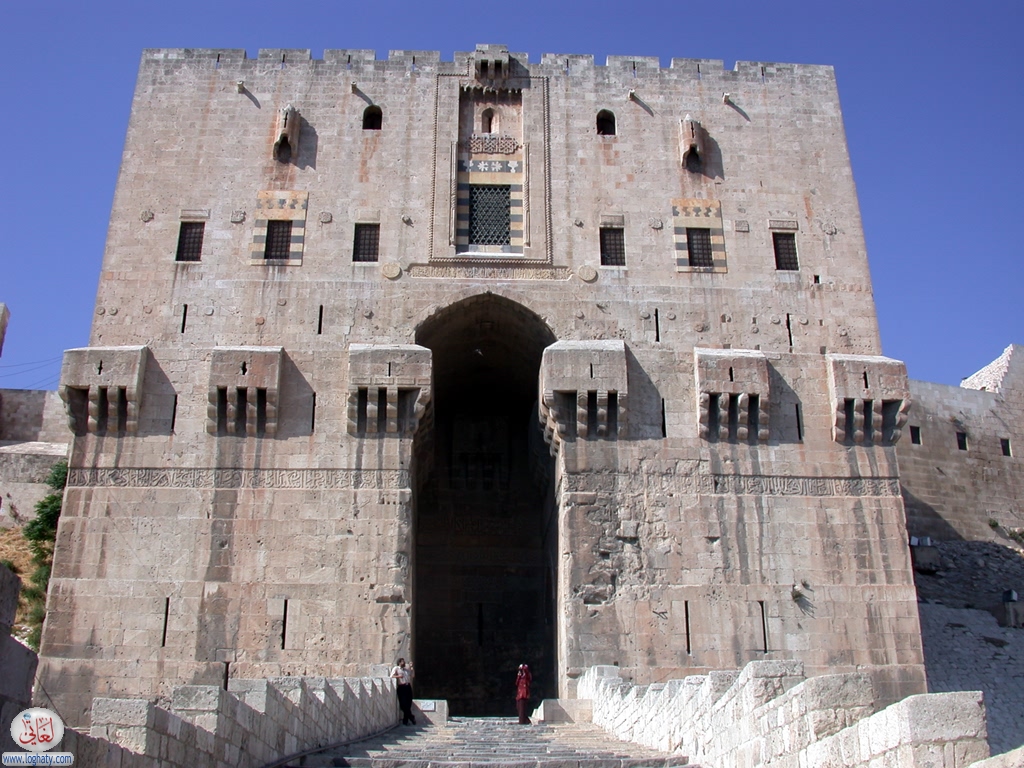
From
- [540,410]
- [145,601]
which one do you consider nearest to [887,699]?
[540,410]

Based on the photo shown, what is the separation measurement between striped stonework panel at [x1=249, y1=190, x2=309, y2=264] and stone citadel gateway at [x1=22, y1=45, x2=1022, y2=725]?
6 centimetres

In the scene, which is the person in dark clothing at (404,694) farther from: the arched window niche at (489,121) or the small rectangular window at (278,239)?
the arched window niche at (489,121)

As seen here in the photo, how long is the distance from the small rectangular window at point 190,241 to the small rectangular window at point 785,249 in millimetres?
10667

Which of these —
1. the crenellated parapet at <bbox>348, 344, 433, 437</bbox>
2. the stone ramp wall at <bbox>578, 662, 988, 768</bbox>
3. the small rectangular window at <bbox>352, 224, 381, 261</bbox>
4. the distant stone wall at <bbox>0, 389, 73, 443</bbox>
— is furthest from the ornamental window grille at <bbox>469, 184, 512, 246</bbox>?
the distant stone wall at <bbox>0, 389, 73, 443</bbox>

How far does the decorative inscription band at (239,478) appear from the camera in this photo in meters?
16.5

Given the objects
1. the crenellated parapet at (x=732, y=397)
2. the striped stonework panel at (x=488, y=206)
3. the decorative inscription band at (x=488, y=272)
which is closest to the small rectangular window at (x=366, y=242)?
the decorative inscription band at (x=488, y=272)

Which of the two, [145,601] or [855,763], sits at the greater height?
[145,601]

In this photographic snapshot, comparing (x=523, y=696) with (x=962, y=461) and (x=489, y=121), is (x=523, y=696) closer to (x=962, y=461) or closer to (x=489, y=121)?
(x=489, y=121)

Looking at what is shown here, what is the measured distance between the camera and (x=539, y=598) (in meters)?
20.9

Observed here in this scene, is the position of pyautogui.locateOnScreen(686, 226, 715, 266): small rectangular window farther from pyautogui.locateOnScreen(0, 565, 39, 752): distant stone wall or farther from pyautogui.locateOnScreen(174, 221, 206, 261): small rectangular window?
pyautogui.locateOnScreen(0, 565, 39, 752): distant stone wall

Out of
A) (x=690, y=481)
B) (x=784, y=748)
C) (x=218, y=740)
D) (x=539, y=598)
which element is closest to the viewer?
(x=784, y=748)

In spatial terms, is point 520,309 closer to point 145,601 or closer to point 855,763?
point 145,601

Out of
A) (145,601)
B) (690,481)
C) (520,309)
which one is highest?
(520,309)

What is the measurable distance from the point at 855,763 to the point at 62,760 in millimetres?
3883
